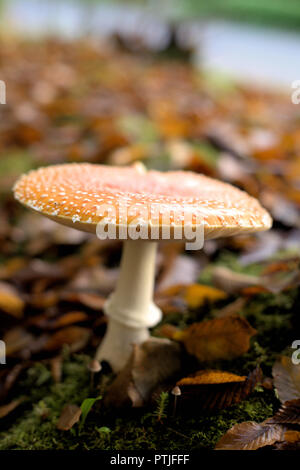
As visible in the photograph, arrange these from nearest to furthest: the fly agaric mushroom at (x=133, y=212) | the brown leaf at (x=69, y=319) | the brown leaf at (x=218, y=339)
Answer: the fly agaric mushroom at (x=133, y=212)
the brown leaf at (x=218, y=339)
the brown leaf at (x=69, y=319)

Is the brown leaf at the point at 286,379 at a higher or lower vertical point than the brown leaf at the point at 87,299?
higher

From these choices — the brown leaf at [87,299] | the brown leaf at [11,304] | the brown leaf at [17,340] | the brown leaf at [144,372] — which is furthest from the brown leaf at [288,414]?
the brown leaf at [11,304]

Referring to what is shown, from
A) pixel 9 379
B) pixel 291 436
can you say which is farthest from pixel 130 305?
pixel 291 436

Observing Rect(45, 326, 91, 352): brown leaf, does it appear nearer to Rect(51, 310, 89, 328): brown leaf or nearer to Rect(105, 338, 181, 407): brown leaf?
Rect(51, 310, 89, 328): brown leaf

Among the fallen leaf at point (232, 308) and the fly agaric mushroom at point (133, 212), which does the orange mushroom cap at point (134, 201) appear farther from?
the fallen leaf at point (232, 308)

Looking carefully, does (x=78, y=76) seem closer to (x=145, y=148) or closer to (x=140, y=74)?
(x=140, y=74)

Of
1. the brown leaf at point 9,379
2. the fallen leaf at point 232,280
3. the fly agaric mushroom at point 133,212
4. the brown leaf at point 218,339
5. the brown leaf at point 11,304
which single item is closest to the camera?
the fly agaric mushroom at point 133,212
